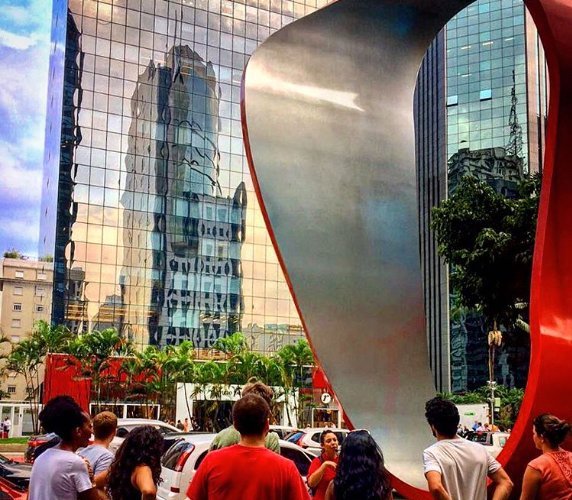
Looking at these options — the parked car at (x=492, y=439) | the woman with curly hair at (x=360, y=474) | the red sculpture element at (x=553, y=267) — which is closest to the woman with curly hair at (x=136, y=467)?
the woman with curly hair at (x=360, y=474)

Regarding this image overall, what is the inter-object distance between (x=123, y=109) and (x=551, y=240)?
64.2 meters

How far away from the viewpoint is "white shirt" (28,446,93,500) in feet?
14.2

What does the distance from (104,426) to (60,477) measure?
1196 mm

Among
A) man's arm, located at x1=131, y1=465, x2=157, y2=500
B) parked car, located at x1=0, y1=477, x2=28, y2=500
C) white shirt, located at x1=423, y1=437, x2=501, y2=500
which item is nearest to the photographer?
man's arm, located at x1=131, y1=465, x2=157, y2=500

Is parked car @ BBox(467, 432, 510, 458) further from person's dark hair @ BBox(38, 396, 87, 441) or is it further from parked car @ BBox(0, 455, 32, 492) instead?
person's dark hair @ BBox(38, 396, 87, 441)

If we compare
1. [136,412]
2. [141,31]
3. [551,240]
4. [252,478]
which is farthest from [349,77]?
[141,31]

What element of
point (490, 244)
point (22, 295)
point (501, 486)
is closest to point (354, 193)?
point (501, 486)

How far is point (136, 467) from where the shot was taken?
171 inches

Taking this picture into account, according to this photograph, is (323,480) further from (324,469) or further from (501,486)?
(501,486)

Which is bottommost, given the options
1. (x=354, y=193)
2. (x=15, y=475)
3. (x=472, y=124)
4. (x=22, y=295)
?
(x=15, y=475)

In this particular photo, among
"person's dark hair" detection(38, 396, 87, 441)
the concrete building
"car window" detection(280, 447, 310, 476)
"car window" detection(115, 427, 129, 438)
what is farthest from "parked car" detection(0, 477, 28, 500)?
the concrete building

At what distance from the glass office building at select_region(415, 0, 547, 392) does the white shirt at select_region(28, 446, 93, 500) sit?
7588 cm

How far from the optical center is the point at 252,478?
12.6ft

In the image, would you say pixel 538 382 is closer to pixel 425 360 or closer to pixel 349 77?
pixel 425 360
